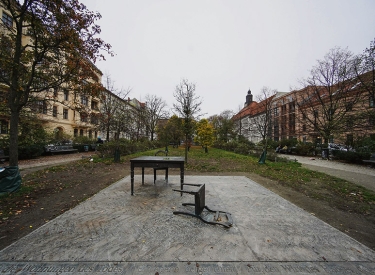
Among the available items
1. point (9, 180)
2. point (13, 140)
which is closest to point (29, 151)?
point (13, 140)

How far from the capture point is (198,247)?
92.6 inches

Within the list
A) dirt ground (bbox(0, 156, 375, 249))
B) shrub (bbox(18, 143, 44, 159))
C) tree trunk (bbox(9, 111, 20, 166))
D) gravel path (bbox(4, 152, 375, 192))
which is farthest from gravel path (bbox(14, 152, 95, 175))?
dirt ground (bbox(0, 156, 375, 249))

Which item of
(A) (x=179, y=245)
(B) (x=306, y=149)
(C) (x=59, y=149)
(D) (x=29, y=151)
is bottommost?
(A) (x=179, y=245)

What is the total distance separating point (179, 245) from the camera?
239 cm

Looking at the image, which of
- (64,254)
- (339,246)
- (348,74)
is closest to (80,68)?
(64,254)

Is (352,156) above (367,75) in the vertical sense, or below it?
below

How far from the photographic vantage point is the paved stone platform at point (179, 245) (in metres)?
1.98

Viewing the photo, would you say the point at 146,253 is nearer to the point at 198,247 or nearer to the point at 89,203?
the point at 198,247

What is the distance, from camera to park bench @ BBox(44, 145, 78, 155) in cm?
1591

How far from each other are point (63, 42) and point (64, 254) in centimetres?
583

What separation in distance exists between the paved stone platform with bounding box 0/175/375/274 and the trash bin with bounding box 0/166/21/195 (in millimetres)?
2871

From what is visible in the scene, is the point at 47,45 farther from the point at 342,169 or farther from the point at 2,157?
the point at 342,169

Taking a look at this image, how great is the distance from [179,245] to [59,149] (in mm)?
19753

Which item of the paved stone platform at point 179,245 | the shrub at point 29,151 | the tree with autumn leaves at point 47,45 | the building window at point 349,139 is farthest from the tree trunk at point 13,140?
the building window at point 349,139
